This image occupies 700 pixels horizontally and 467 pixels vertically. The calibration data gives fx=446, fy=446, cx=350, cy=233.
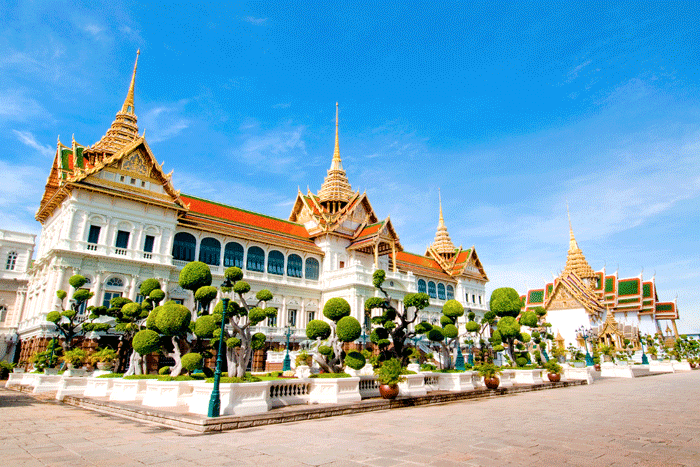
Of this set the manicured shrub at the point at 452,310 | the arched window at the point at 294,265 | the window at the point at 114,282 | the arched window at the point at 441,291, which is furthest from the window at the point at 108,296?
the arched window at the point at 441,291

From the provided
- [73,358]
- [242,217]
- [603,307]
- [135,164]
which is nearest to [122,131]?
[135,164]

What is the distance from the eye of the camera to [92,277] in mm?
26031

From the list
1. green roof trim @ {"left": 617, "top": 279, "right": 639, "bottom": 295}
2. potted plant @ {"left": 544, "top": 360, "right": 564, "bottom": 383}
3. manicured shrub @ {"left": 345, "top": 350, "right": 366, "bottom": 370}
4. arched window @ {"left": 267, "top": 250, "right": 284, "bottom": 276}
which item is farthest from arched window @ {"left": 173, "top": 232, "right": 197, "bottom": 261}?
green roof trim @ {"left": 617, "top": 279, "right": 639, "bottom": 295}

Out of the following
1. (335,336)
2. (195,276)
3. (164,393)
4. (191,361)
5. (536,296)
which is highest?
(536,296)

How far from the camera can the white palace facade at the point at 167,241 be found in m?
26.4

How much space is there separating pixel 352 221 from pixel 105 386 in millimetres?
26673

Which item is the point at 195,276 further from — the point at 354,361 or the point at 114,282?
the point at 114,282

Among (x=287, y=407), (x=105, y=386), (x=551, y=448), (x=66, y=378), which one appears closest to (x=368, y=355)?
(x=287, y=407)

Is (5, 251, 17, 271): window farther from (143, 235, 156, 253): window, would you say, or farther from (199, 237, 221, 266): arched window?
(199, 237, 221, 266): arched window

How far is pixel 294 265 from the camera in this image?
36625 millimetres

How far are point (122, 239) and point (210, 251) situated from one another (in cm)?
609

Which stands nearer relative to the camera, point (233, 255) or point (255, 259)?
point (233, 255)

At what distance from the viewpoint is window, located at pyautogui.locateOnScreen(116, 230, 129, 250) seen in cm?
2783

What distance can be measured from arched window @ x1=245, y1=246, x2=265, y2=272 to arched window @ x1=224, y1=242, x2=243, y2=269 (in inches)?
26.1
